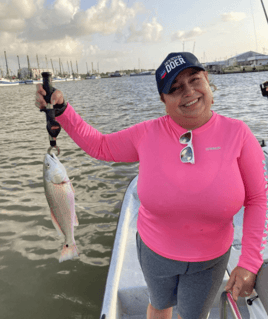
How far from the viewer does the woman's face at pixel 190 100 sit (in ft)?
5.46

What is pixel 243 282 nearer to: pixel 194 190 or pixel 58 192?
pixel 194 190

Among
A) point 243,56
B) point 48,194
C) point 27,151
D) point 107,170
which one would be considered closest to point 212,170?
point 48,194

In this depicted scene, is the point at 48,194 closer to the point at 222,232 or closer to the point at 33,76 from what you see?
the point at 222,232

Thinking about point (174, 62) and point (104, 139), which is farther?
point (104, 139)

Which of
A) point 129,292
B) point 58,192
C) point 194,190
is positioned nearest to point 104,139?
point 58,192

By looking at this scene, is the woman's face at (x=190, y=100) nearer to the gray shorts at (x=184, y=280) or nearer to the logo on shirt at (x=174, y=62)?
the logo on shirt at (x=174, y=62)

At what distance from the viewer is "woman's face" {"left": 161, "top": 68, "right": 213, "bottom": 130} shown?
5.46 ft

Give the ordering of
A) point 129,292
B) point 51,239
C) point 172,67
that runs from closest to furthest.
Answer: point 172,67 → point 129,292 → point 51,239

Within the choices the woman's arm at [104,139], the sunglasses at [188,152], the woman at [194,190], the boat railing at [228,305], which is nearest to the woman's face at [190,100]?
the woman at [194,190]

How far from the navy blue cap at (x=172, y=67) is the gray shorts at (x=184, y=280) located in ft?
3.66

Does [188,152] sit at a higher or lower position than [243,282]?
higher

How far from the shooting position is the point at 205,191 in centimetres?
159

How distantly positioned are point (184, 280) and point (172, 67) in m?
1.41

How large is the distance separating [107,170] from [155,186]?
696cm
